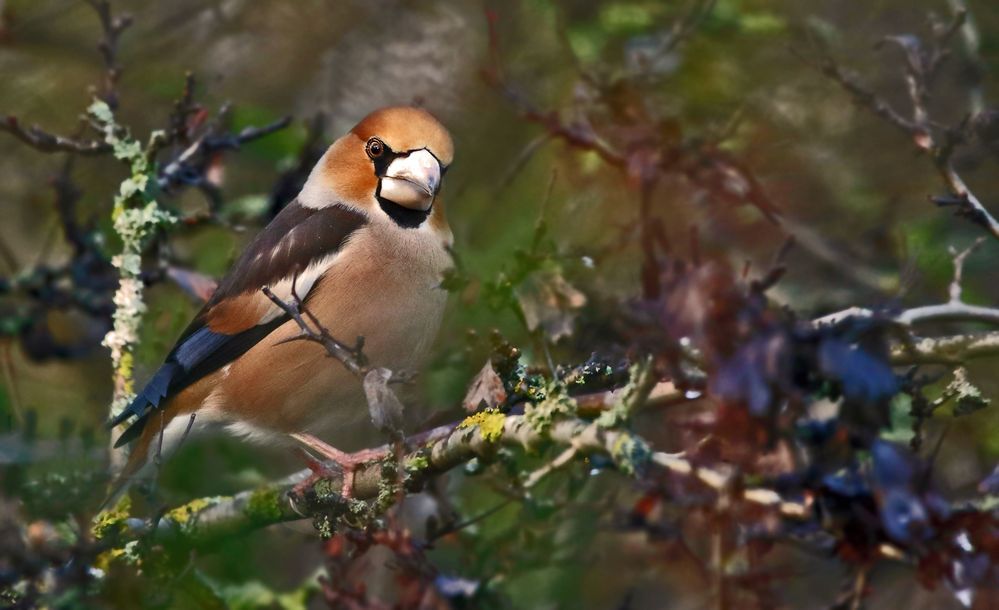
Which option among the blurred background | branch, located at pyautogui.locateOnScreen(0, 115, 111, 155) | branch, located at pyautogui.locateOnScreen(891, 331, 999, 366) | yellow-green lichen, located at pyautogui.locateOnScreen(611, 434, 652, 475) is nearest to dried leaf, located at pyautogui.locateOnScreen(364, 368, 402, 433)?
the blurred background

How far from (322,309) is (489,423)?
5.45 feet

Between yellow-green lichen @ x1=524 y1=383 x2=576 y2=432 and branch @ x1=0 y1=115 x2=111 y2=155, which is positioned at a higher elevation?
branch @ x1=0 y1=115 x2=111 y2=155

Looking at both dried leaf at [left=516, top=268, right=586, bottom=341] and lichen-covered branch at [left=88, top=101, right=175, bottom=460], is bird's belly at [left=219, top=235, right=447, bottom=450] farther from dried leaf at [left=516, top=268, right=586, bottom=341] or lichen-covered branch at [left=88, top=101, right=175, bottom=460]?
dried leaf at [left=516, top=268, right=586, bottom=341]

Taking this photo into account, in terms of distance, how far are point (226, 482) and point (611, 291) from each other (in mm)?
1618

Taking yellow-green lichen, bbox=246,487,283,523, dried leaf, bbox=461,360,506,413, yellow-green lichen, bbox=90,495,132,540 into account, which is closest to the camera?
dried leaf, bbox=461,360,506,413

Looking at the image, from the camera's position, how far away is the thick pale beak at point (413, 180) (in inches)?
180

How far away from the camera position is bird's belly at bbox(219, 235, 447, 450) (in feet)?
14.3

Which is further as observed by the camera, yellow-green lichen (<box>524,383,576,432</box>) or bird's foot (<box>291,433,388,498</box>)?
bird's foot (<box>291,433,388,498</box>)

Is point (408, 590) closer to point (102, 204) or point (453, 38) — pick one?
point (102, 204)

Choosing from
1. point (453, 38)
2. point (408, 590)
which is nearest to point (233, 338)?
point (408, 590)

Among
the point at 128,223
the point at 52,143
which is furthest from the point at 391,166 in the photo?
the point at 52,143

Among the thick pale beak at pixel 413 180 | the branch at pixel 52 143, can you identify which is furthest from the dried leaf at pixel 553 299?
the branch at pixel 52 143

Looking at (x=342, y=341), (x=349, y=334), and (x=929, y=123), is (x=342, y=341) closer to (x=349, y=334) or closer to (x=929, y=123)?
(x=349, y=334)

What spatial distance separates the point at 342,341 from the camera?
171 inches
